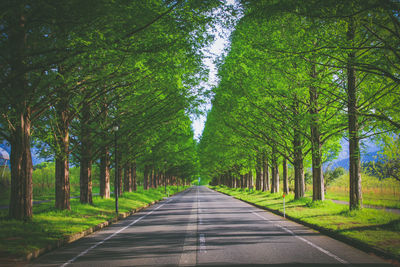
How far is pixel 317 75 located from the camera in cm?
1444

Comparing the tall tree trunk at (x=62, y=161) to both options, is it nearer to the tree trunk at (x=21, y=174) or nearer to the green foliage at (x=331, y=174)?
the tree trunk at (x=21, y=174)

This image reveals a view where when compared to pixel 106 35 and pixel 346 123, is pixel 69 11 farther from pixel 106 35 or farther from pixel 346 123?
pixel 346 123

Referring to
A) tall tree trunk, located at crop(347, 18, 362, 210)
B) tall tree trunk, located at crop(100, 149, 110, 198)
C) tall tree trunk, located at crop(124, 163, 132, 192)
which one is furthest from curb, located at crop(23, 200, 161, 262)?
tall tree trunk, located at crop(124, 163, 132, 192)

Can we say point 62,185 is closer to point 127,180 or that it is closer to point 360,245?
point 360,245

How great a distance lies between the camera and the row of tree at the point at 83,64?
628 cm

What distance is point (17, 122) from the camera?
976 cm

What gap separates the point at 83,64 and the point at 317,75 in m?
10.8

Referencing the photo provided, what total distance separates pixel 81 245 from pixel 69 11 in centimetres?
593

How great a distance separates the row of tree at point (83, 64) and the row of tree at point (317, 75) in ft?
7.73

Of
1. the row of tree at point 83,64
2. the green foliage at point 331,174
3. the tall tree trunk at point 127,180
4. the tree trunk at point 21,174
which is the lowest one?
the green foliage at point 331,174

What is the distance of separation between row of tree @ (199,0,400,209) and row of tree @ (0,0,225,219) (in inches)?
92.8

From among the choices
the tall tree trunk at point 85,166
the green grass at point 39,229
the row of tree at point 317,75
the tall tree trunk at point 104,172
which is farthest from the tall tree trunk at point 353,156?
the tall tree trunk at point 104,172

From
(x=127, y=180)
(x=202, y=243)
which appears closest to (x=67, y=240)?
(x=202, y=243)

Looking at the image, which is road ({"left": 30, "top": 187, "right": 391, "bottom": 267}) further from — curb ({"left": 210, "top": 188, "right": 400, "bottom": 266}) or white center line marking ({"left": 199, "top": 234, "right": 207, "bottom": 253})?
curb ({"left": 210, "top": 188, "right": 400, "bottom": 266})
